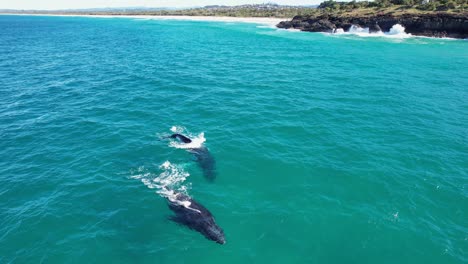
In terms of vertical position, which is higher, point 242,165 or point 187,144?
point 187,144

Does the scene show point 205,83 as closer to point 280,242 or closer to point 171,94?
point 171,94

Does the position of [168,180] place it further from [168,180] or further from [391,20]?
[391,20]

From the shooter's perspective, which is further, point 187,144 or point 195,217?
point 187,144

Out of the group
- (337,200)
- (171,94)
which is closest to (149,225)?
(337,200)

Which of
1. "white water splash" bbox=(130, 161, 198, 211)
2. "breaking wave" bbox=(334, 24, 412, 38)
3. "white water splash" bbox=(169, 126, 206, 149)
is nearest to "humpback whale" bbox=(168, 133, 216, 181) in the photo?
"white water splash" bbox=(169, 126, 206, 149)

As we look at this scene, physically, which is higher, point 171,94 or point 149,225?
point 171,94

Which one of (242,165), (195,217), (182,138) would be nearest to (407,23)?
(242,165)
